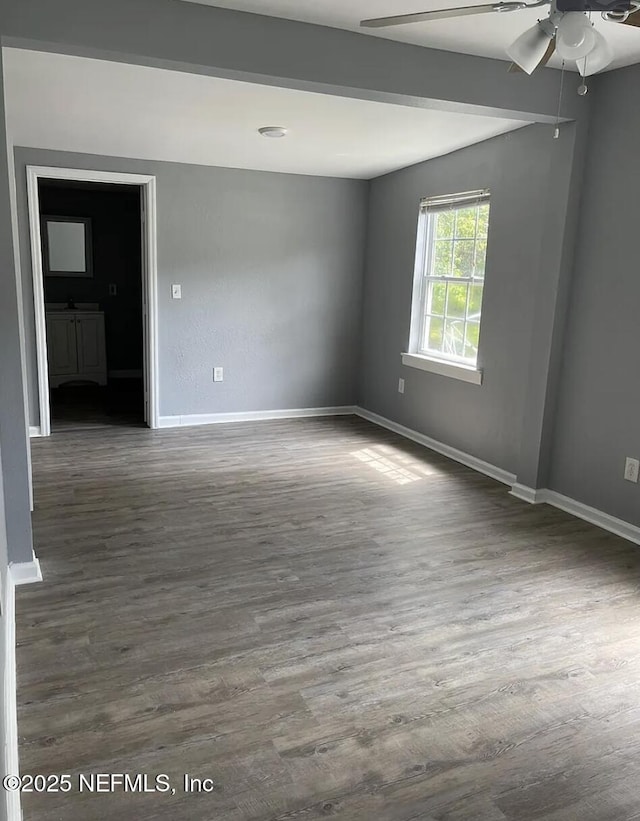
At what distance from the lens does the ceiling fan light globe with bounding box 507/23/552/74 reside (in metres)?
1.84

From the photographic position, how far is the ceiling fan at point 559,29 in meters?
1.70

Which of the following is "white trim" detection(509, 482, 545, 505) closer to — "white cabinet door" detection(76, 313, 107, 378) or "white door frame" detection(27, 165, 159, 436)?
"white door frame" detection(27, 165, 159, 436)

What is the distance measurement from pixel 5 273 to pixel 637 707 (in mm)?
2784

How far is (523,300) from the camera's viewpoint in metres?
4.09

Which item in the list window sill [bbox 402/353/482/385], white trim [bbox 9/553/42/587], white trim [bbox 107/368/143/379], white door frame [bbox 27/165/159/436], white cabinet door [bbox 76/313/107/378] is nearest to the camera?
white trim [bbox 9/553/42/587]

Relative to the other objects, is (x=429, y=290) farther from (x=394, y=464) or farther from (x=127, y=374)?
(x=127, y=374)

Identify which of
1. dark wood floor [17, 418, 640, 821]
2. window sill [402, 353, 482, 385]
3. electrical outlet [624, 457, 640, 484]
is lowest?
dark wood floor [17, 418, 640, 821]

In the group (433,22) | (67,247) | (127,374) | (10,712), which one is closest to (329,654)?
(10,712)

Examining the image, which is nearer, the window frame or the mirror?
the window frame

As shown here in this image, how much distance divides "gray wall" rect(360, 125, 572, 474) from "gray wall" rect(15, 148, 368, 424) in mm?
504

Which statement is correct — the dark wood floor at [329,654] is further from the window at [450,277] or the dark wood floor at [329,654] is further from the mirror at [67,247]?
the mirror at [67,247]

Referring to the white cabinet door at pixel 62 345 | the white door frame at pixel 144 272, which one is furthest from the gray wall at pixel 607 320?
the white cabinet door at pixel 62 345

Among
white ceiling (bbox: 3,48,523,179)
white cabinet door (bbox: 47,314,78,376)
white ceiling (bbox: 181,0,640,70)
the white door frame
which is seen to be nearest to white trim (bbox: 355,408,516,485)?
the white door frame

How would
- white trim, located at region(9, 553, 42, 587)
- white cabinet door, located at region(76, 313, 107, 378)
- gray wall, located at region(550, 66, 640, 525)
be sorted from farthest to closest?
1. white cabinet door, located at region(76, 313, 107, 378)
2. gray wall, located at region(550, 66, 640, 525)
3. white trim, located at region(9, 553, 42, 587)
